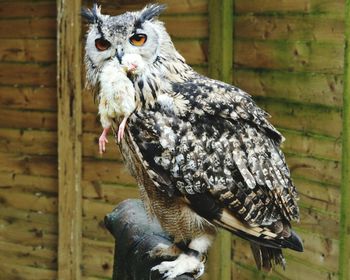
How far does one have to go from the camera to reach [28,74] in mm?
5164

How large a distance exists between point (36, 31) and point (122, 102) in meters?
2.64

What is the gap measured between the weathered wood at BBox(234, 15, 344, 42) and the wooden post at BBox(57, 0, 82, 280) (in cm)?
113

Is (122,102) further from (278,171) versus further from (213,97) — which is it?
(278,171)

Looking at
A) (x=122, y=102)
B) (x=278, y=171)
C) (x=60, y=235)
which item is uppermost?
(x=122, y=102)

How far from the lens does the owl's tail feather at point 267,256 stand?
2.85 meters

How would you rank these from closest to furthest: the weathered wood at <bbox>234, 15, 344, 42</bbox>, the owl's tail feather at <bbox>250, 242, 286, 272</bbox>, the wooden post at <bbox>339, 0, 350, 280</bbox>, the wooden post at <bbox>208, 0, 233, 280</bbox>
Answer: the owl's tail feather at <bbox>250, 242, 286, 272</bbox> < the wooden post at <bbox>339, 0, 350, 280</bbox> < the weathered wood at <bbox>234, 15, 344, 42</bbox> < the wooden post at <bbox>208, 0, 233, 280</bbox>

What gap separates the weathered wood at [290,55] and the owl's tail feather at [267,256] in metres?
1.11

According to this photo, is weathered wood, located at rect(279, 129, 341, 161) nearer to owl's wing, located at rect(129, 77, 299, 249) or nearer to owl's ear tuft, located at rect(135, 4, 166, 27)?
owl's wing, located at rect(129, 77, 299, 249)

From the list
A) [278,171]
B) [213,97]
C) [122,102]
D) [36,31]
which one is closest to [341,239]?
[278,171]

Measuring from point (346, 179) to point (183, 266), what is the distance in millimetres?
1150

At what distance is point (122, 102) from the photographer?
262 cm

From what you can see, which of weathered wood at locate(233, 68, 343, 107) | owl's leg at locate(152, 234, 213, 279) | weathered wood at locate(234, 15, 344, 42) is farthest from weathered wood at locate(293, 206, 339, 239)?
owl's leg at locate(152, 234, 213, 279)

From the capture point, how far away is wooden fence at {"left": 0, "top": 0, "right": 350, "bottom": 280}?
3750mm

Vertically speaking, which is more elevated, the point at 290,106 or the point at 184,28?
the point at 184,28
